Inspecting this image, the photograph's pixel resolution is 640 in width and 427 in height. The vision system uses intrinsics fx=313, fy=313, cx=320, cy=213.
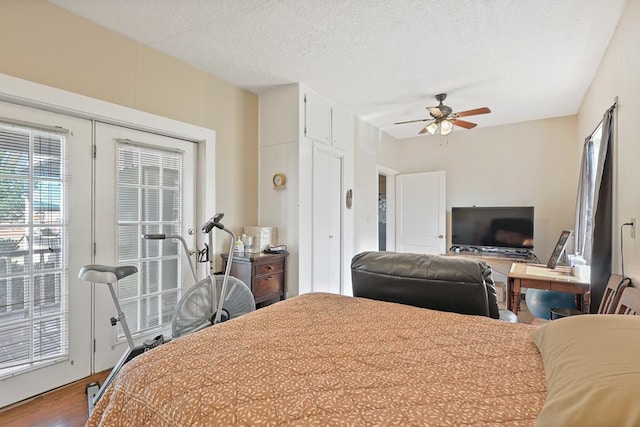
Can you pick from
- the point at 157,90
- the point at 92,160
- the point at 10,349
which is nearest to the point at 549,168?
the point at 157,90

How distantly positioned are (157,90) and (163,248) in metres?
1.35

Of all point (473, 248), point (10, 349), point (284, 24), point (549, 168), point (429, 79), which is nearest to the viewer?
point (10, 349)

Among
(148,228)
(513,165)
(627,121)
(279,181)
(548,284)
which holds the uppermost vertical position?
(513,165)

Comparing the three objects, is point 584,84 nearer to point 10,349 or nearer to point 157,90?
point 157,90

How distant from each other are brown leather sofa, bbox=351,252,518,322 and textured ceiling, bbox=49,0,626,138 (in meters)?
1.65

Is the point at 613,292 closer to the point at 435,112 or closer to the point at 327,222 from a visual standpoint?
the point at 435,112

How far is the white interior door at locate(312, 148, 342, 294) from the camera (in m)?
3.61

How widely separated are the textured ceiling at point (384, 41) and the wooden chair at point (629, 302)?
1796mm

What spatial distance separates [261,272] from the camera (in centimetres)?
297

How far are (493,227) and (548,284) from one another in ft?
6.62

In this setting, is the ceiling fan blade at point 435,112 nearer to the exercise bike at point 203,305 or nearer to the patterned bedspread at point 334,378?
the exercise bike at point 203,305

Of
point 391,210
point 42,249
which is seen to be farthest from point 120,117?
point 391,210

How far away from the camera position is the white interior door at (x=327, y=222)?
3.61m

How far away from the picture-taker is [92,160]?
231 cm
